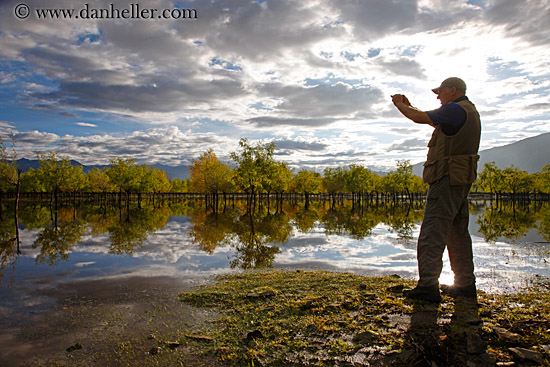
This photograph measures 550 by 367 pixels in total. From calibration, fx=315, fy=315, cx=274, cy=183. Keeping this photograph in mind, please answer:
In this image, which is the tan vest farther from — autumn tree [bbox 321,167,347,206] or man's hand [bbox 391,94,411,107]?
autumn tree [bbox 321,167,347,206]

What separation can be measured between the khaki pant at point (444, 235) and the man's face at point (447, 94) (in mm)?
1490

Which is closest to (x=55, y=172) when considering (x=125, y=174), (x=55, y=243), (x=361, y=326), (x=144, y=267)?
(x=125, y=174)

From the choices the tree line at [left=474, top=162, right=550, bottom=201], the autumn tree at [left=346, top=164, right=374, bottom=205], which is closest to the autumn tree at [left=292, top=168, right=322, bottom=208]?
the autumn tree at [left=346, top=164, right=374, bottom=205]

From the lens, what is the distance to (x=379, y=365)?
11.8ft

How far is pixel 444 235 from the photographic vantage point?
552 centimetres

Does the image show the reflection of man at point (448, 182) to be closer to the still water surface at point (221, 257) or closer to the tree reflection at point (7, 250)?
the still water surface at point (221, 257)

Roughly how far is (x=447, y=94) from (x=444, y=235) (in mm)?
2596

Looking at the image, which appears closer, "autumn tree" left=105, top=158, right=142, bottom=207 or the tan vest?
the tan vest

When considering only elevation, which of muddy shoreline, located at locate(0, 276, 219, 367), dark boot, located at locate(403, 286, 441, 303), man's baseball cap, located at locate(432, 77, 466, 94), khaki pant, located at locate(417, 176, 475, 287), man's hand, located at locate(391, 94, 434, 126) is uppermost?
man's baseball cap, located at locate(432, 77, 466, 94)

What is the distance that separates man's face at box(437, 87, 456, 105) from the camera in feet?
19.1

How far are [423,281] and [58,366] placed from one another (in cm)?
560

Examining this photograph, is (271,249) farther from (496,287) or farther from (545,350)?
(545,350)

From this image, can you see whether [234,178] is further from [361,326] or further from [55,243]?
[361,326]

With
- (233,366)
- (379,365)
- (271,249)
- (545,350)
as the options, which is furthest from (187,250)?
(545,350)
